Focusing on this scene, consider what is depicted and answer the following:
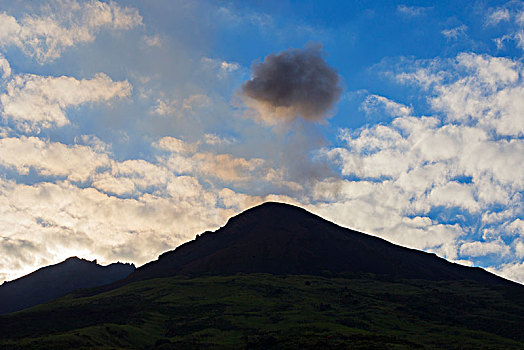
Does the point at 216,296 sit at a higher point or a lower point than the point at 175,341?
higher

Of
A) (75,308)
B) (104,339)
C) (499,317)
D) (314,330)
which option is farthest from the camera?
(75,308)

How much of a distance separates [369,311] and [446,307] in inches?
1551

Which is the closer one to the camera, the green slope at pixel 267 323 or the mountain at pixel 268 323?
the mountain at pixel 268 323

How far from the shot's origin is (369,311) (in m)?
165

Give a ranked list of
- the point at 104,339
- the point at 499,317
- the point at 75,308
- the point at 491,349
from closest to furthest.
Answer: the point at 491,349
the point at 104,339
the point at 499,317
the point at 75,308

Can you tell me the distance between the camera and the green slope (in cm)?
11581

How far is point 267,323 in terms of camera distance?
145250 mm

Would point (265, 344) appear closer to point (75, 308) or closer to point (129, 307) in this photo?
point (129, 307)

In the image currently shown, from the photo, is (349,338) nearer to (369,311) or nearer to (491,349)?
(491,349)

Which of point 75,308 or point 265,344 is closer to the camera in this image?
point 265,344

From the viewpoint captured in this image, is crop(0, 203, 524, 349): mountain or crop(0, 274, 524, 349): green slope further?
crop(0, 274, 524, 349): green slope

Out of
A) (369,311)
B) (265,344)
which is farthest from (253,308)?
(265,344)

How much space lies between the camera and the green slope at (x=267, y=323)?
116m

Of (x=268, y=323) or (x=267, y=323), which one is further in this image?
(x=267, y=323)
